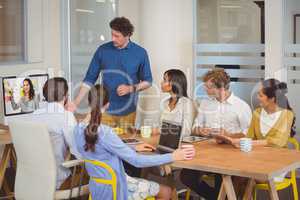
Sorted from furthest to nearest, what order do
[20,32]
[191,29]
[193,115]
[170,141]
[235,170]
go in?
1. [191,29]
2. [20,32]
3. [193,115]
4. [170,141]
5. [235,170]

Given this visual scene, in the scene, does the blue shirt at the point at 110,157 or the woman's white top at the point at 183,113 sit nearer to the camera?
the blue shirt at the point at 110,157

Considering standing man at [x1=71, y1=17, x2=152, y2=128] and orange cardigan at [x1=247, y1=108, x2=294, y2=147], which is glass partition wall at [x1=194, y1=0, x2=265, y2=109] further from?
orange cardigan at [x1=247, y1=108, x2=294, y2=147]

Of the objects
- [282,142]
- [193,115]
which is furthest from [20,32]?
[282,142]

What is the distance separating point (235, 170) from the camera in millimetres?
3457

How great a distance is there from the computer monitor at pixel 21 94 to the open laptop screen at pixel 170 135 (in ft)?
5.49

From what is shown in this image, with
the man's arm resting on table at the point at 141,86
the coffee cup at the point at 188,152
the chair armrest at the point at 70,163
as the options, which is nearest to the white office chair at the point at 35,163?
the chair armrest at the point at 70,163

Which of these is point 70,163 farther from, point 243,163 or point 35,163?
point 243,163

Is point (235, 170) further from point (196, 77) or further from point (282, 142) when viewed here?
point (196, 77)

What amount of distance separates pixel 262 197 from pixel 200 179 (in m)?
1.13

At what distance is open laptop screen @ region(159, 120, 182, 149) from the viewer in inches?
155

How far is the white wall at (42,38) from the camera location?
6.60 metres

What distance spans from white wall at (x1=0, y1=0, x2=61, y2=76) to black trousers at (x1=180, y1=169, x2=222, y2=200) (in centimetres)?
272

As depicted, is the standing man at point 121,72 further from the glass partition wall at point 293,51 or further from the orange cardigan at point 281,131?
the glass partition wall at point 293,51

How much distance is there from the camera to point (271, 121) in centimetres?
434
